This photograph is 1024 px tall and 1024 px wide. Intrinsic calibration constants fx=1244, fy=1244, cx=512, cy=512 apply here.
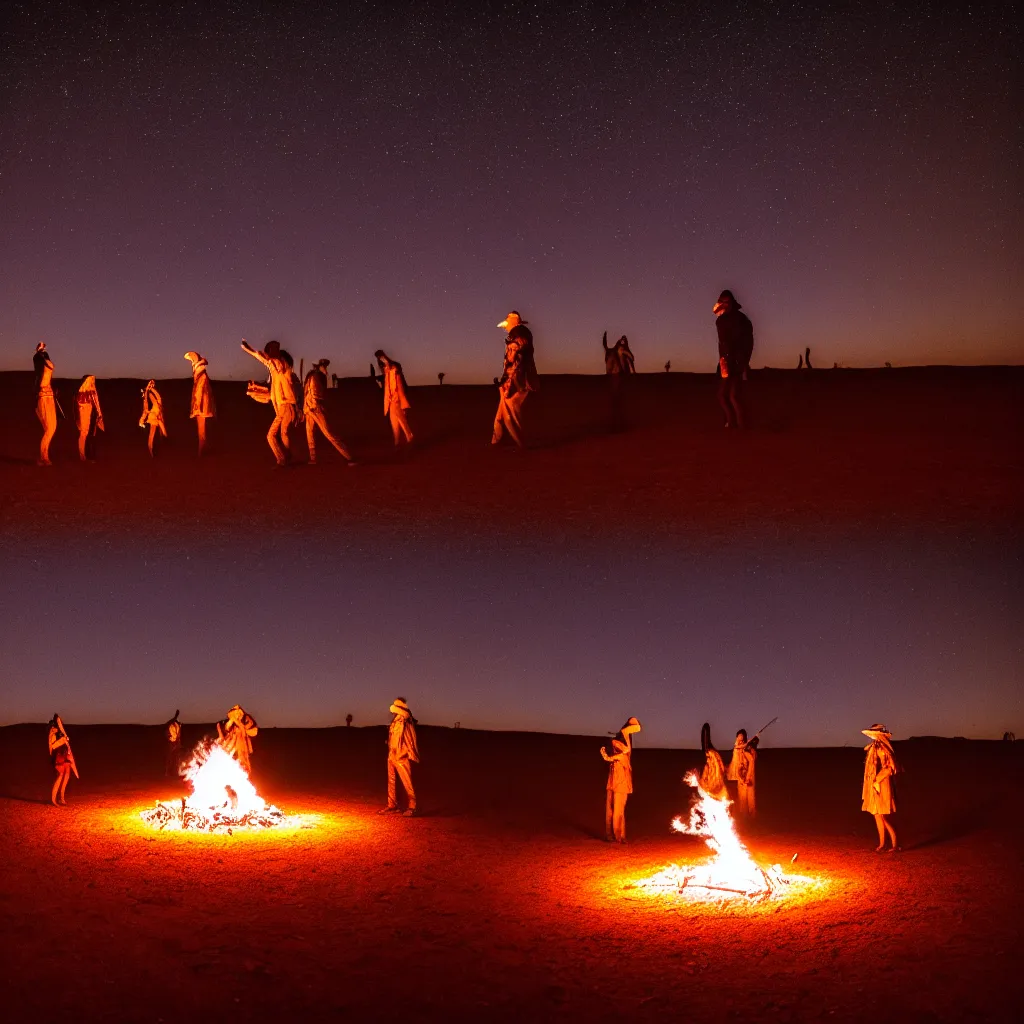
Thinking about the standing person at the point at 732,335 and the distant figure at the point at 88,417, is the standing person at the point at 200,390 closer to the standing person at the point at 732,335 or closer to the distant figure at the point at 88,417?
the distant figure at the point at 88,417

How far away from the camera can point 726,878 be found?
→ 40.8 feet

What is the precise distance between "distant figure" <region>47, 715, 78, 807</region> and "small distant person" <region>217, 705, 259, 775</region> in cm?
214

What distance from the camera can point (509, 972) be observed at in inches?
395

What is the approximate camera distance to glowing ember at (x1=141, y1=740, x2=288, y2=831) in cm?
1558

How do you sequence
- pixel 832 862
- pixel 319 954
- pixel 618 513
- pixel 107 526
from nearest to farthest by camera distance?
pixel 319 954 → pixel 832 862 → pixel 618 513 → pixel 107 526

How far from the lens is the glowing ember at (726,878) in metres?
12.1

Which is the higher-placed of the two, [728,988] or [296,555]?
[296,555]

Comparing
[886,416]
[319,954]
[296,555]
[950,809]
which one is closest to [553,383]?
[886,416]

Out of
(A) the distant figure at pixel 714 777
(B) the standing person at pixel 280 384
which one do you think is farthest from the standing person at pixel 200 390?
(A) the distant figure at pixel 714 777

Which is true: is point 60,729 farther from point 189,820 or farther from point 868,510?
point 868,510

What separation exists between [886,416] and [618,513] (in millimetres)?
5961

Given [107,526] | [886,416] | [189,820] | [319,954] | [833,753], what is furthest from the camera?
[833,753]

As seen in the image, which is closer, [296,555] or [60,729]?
[60,729]

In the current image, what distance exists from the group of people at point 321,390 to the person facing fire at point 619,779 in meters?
5.33
